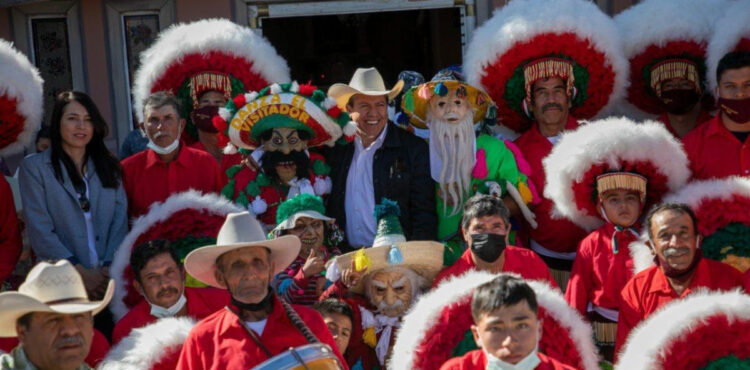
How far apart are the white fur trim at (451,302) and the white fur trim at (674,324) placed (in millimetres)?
230

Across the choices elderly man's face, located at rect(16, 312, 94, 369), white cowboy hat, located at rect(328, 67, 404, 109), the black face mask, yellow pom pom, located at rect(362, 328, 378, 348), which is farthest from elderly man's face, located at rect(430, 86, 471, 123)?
elderly man's face, located at rect(16, 312, 94, 369)

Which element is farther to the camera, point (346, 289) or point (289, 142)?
point (289, 142)

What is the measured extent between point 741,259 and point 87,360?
342cm

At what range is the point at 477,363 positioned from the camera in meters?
4.61

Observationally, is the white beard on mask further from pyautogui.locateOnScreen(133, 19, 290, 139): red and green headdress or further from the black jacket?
pyautogui.locateOnScreen(133, 19, 290, 139): red and green headdress

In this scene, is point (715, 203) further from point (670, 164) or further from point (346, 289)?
point (346, 289)

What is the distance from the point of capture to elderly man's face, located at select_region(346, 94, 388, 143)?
7117 millimetres

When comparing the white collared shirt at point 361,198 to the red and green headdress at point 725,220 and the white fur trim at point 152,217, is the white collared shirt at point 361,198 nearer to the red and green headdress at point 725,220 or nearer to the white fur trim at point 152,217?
the white fur trim at point 152,217

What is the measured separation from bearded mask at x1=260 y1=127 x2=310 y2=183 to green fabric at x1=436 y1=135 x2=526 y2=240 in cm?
85

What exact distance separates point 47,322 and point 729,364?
2.79m

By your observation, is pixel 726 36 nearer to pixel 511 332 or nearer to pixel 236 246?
pixel 511 332

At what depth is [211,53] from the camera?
7770 mm

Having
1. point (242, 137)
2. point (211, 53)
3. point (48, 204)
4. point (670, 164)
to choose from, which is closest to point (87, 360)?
point (48, 204)

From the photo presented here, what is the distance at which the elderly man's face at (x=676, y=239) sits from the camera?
5.76 meters
